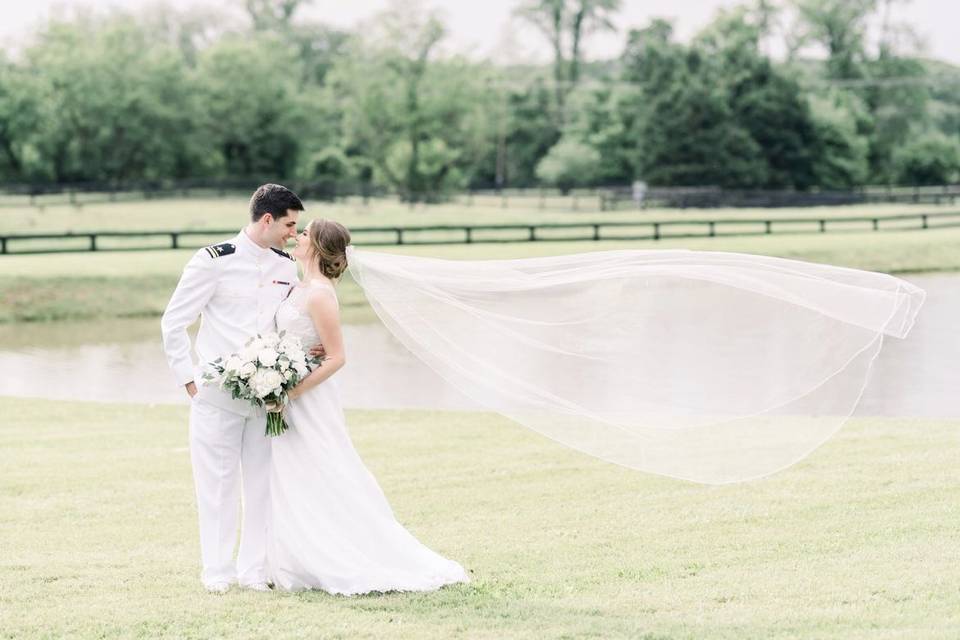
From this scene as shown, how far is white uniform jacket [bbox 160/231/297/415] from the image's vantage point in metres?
6.04

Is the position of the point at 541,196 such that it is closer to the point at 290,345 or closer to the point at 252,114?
the point at 252,114

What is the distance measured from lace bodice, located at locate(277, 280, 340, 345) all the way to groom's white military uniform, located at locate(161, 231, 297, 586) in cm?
7

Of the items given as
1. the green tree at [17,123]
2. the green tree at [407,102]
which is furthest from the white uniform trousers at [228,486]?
the green tree at [17,123]

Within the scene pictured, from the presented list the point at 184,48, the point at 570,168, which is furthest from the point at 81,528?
the point at 184,48

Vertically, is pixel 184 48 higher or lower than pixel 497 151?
higher

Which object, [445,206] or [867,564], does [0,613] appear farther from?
[445,206]

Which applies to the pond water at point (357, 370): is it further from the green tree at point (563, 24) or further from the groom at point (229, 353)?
the green tree at point (563, 24)

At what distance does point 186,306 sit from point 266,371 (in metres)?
0.55

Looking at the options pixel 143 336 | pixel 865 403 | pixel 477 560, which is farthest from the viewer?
pixel 143 336

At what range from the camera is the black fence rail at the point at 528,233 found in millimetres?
37394

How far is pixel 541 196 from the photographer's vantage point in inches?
2611

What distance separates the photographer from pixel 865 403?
14586 mm

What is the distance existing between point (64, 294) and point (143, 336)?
515 cm

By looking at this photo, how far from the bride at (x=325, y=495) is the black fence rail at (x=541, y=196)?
185 feet
